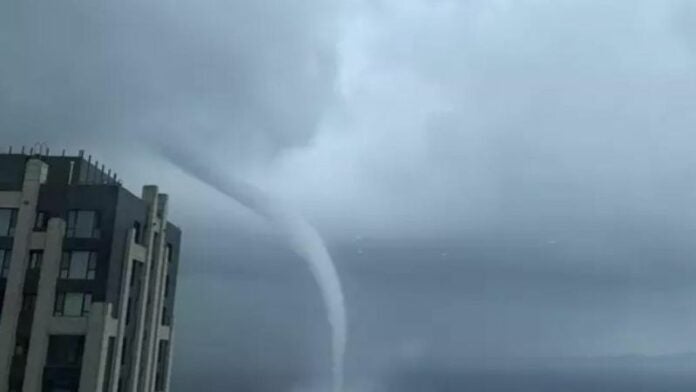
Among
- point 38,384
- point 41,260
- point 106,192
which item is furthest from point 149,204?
point 38,384

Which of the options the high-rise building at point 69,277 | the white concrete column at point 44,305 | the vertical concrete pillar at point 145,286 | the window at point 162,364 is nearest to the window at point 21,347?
the high-rise building at point 69,277

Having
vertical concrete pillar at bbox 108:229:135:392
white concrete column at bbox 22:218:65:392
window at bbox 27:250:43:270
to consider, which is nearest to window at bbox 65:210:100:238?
white concrete column at bbox 22:218:65:392

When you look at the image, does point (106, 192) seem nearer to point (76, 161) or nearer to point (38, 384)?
point (76, 161)

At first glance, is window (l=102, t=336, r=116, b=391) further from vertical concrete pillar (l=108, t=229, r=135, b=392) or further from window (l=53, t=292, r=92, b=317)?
window (l=53, t=292, r=92, b=317)

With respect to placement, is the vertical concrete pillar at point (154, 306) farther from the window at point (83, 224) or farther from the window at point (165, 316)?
the window at point (83, 224)

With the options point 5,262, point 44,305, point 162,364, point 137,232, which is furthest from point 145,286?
point 5,262

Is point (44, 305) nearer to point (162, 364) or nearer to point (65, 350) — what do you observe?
point (65, 350)

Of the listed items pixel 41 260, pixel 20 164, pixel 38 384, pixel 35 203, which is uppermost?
pixel 20 164
